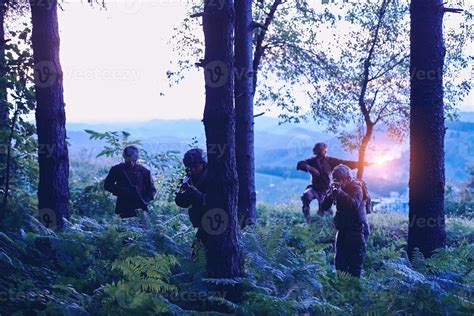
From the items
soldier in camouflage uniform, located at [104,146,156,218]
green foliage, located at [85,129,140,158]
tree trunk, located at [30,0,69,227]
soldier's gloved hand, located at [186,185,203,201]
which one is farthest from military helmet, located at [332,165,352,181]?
green foliage, located at [85,129,140,158]

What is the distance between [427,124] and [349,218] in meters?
1.81

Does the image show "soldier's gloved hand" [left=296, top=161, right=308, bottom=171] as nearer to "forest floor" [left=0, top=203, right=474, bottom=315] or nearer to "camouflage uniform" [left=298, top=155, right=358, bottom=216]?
"camouflage uniform" [left=298, top=155, right=358, bottom=216]

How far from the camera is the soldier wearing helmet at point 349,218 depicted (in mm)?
9508

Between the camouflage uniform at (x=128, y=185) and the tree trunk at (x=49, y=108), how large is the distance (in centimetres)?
118

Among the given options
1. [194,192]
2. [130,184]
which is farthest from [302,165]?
[194,192]

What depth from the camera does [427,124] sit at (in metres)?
9.41

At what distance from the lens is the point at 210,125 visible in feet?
21.6

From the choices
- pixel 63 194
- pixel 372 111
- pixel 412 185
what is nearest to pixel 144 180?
pixel 63 194

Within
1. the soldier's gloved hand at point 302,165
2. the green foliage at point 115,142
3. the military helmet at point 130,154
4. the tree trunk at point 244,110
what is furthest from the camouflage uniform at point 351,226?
the green foliage at point 115,142

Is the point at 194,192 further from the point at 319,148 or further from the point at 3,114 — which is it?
the point at 319,148

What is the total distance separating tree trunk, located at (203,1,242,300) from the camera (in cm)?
652

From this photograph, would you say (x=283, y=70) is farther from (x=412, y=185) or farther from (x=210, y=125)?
(x=210, y=125)

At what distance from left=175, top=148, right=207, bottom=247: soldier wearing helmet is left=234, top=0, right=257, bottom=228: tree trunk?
435 centimetres

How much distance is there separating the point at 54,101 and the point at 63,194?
152cm
